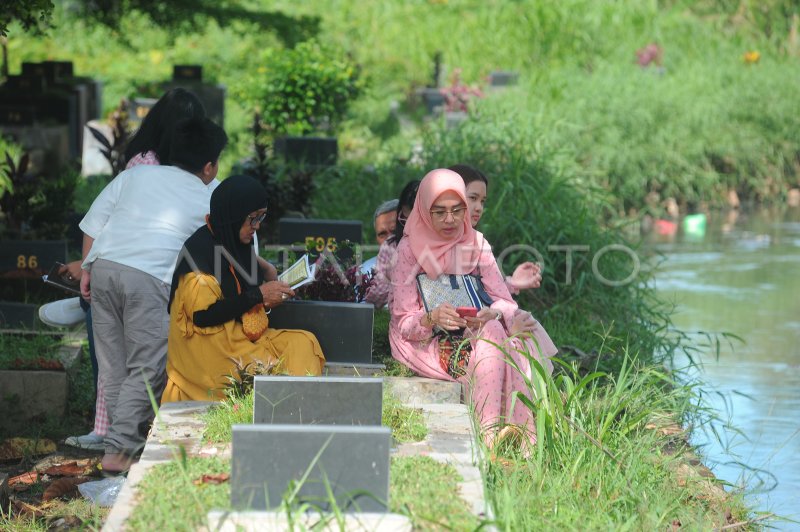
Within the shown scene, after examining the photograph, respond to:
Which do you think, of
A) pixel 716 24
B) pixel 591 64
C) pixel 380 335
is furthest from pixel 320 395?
pixel 716 24

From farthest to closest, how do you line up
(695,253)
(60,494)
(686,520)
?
(695,253) → (60,494) → (686,520)

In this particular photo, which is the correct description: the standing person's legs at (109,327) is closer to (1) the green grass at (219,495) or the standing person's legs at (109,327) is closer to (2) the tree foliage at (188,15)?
(1) the green grass at (219,495)

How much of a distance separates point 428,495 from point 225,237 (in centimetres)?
154

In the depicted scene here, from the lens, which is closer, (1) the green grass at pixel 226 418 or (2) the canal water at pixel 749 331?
(1) the green grass at pixel 226 418

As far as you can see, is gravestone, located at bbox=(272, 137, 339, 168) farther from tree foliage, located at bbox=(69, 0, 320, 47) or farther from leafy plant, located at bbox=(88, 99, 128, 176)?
tree foliage, located at bbox=(69, 0, 320, 47)

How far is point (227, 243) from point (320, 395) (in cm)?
92

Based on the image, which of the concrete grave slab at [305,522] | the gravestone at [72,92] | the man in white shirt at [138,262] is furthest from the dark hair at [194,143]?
the gravestone at [72,92]

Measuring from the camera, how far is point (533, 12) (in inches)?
756

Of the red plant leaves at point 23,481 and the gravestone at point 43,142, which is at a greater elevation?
the gravestone at point 43,142

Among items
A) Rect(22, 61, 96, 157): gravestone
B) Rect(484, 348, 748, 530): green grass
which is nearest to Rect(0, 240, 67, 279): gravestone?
Rect(484, 348, 748, 530): green grass

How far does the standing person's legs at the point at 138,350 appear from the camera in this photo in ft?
16.5

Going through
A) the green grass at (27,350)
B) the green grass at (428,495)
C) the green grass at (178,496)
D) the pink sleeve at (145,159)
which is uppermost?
the pink sleeve at (145,159)

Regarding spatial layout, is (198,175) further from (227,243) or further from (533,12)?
(533,12)

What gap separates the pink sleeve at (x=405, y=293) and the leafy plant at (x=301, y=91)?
7.34 m
